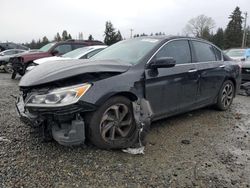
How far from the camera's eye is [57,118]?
3176mm

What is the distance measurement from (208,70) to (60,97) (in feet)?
10.2

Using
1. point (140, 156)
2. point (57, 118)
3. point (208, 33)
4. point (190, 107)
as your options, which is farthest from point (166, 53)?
point (208, 33)

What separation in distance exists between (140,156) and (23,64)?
8.49m

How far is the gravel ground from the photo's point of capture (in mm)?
2945

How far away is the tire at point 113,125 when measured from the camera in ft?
11.1

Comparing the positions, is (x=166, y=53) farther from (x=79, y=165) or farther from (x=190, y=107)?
(x=79, y=165)

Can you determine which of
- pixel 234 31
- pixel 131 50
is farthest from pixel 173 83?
pixel 234 31

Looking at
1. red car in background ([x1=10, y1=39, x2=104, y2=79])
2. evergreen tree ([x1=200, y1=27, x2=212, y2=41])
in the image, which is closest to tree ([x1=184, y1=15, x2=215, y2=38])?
evergreen tree ([x1=200, y1=27, x2=212, y2=41])

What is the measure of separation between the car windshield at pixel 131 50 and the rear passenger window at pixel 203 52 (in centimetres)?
102

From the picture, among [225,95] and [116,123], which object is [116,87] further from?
[225,95]

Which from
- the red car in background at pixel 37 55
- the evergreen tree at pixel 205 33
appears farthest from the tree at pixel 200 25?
the red car in background at pixel 37 55

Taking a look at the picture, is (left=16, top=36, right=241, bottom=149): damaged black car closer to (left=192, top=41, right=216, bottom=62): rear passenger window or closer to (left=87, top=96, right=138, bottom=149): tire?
(left=87, top=96, right=138, bottom=149): tire

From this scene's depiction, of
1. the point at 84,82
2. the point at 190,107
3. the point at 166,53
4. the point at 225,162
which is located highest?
the point at 166,53

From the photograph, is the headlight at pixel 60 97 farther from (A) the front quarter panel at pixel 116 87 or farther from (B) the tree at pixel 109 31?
(B) the tree at pixel 109 31
